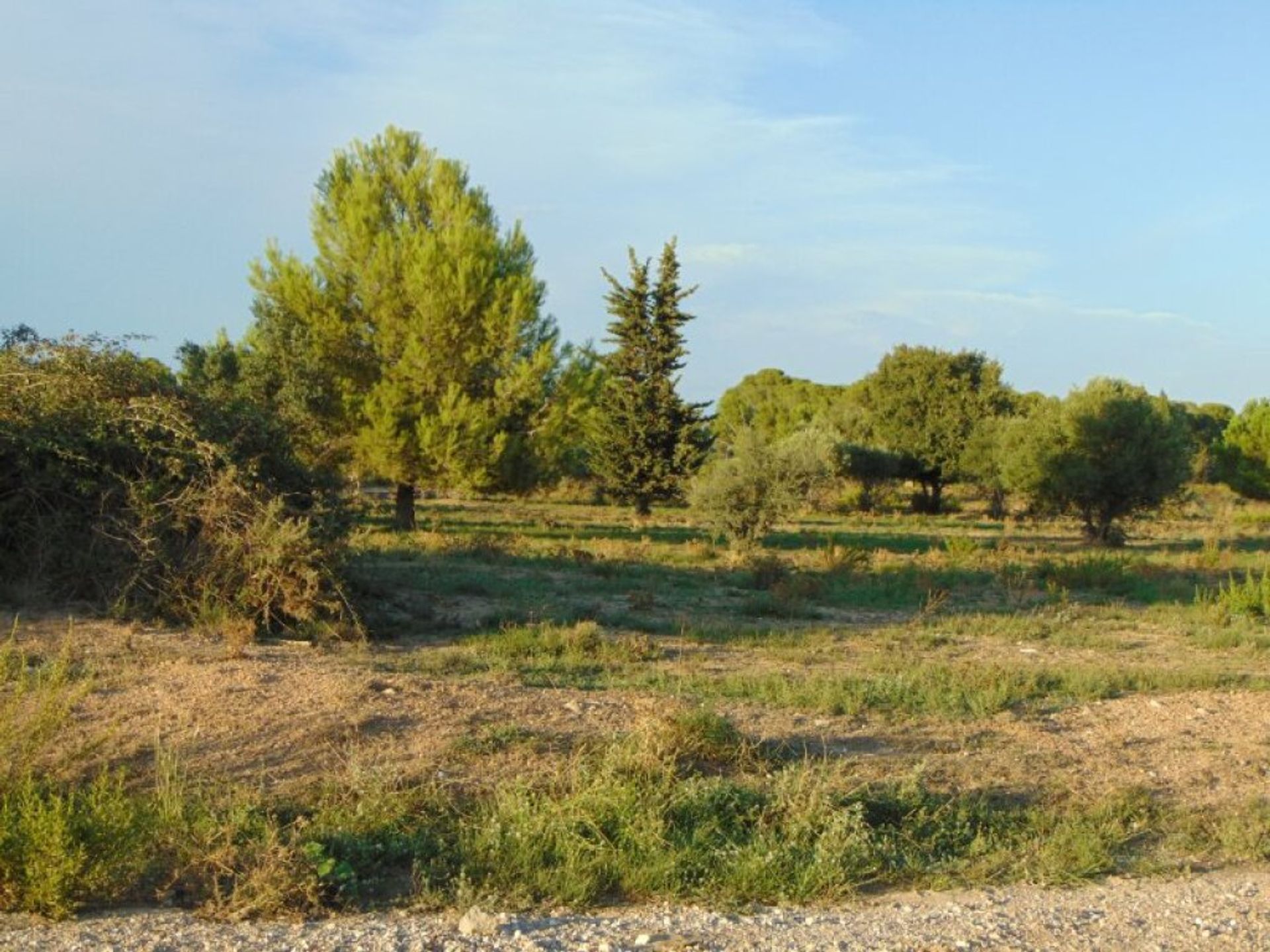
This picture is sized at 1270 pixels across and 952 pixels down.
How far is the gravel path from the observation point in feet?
15.9

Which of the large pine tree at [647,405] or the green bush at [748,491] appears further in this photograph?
the large pine tree at [647,405]

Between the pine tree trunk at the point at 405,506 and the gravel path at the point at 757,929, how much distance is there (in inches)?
940

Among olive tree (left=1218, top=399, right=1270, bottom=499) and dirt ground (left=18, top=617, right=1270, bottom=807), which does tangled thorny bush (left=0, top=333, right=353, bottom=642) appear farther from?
olive tree (left=1218, top=399, right=1270, bottom=499)

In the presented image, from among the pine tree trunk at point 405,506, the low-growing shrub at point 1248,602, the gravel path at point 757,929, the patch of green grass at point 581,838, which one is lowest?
the gravel path at point 757,929

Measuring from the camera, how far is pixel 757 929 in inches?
201

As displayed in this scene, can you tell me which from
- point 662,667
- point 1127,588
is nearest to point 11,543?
point 662,667

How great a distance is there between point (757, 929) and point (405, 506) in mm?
25069

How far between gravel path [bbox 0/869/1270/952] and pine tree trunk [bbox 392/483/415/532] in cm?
2389

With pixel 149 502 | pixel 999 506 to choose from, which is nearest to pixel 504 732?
pixel 149 502

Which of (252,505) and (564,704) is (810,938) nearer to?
(564,704)

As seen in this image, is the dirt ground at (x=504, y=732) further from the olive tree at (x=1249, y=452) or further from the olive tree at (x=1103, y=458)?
the olive tree at (x=1249, y=452)

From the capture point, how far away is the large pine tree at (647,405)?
3738cm

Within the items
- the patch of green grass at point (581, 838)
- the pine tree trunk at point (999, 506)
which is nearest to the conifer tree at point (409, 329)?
the patch of green grass at point (581, 838)

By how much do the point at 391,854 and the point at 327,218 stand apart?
25.2 m
